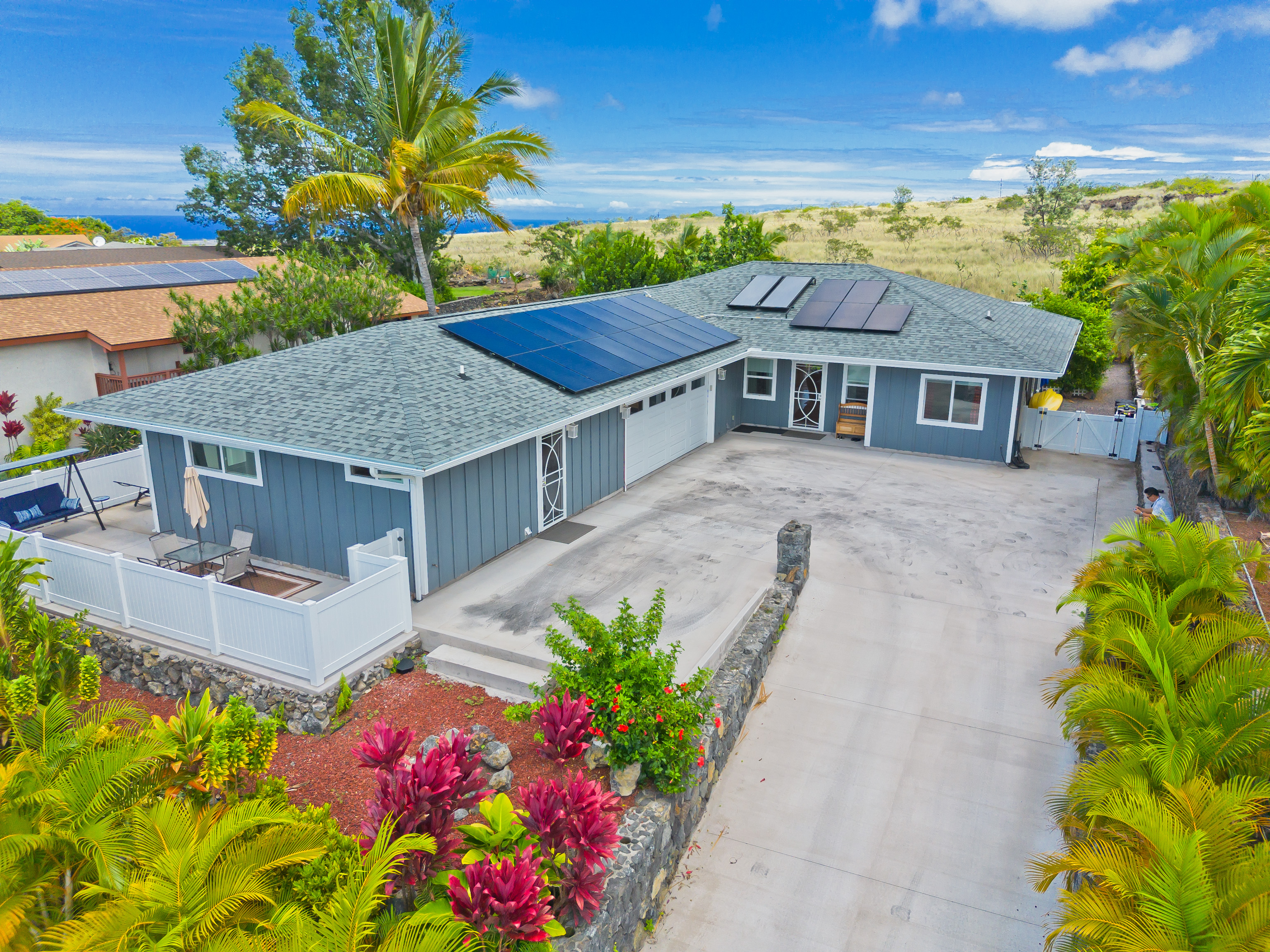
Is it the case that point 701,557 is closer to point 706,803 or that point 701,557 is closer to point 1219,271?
point 706,803

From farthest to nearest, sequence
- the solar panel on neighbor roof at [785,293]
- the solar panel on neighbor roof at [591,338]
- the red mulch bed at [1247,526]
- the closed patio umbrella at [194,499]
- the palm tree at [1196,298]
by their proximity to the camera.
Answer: the solar panel on neighbor roof at [785,293] → the solar panel on neighbor roof at [591,338] → the palm tree at [1196,298] → the red mulch bed at [1247,526] → the closed patio umbrella at [194,499]

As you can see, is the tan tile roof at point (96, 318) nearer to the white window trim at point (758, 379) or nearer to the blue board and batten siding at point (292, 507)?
the blue board and batten siding at point (292, 507)

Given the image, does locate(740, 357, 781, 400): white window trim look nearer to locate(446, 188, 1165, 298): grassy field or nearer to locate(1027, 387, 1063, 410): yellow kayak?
locate(1027, 387, 1063, 410): yellow kayak

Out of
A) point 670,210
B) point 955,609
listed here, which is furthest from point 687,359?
point 670,210

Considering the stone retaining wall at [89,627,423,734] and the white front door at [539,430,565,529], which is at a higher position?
the white front door at [539,430,565,529]

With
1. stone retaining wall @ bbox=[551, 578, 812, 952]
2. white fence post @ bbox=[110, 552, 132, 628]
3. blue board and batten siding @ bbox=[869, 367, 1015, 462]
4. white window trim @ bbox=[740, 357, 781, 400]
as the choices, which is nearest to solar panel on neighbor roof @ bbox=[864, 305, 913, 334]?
blue board and batten siding @ bbox=[869, 367, 1015, 462]

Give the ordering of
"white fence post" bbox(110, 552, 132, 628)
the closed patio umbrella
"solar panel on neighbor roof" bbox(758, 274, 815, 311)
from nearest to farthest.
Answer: "white fence post" bbox(110, 552, 132, 628), the closed patio umbrella, "solar panel on neighbor roof" bbox(758, 274, 815, 311)

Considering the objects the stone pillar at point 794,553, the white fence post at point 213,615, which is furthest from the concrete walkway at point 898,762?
the white fence post at point 213,615
